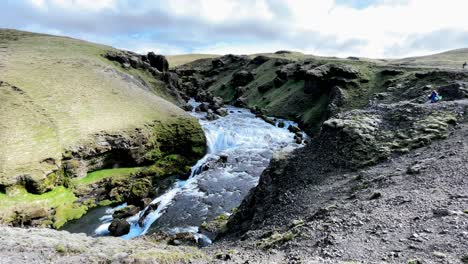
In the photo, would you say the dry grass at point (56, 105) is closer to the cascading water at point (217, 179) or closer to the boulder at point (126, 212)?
the boulder at point (126, 212)

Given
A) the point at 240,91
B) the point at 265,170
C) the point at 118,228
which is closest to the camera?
the point at 265,170

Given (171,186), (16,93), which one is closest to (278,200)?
(171,186)

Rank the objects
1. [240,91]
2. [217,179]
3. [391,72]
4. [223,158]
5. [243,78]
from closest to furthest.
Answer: [217,179]
[223,158]
[391,72]
[240,91]
[243,78]

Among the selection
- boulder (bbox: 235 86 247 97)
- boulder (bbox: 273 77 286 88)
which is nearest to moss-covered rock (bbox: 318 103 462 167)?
boulder (bbox: 273 77 286 88)

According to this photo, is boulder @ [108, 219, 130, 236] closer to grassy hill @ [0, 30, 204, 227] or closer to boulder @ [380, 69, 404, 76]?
grassy hill @ [0, 30, 204, 227]

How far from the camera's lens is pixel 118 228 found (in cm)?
3025

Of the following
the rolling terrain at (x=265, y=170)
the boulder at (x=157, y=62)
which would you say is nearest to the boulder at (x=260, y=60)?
the boulder at (x=157, y=62)

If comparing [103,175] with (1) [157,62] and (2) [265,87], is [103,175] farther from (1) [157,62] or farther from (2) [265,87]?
(2) [265,87]

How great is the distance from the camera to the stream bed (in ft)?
105

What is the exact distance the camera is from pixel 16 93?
43.6m

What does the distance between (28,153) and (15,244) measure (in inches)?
810

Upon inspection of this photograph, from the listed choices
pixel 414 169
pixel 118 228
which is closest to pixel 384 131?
pixel 414 169

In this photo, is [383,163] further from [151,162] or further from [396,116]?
[151,162]

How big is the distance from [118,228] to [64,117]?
20.0 m
